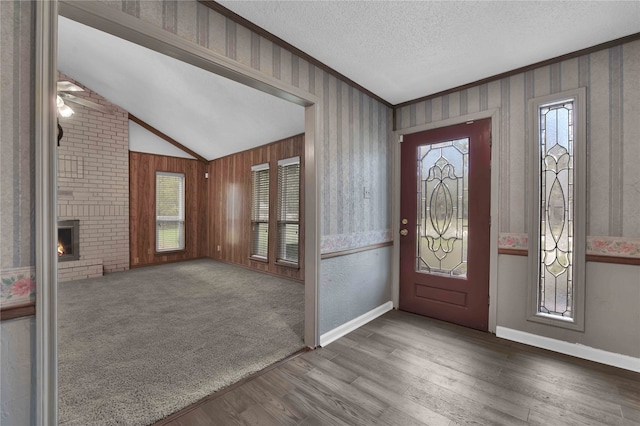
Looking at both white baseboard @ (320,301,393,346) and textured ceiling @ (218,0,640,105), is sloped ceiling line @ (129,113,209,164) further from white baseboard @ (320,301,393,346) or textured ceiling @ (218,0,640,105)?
white baseboard @ (320,301,393,346)

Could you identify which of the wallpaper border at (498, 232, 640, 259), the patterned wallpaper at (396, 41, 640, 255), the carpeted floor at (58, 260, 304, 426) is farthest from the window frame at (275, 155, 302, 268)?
the wallpaper border at (498, 232, 640, 259)

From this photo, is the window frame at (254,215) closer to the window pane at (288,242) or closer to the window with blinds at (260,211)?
the window with blinds at (260,211)

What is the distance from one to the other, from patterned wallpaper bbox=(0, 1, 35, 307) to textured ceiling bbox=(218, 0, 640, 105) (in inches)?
42.8

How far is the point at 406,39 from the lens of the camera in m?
2.19

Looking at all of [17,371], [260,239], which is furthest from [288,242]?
[17,371]

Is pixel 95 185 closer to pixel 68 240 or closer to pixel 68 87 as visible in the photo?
pixel 68 240

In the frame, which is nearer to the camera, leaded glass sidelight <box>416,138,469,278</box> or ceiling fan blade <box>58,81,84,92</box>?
ceiling fan blade <box>58,81,84,92</box>

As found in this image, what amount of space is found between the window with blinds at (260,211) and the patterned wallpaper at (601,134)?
158 inches

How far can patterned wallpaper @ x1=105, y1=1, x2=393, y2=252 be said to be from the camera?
171 cm

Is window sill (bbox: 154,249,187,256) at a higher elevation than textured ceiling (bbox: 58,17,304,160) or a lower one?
lower

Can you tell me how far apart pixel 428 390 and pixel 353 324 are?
1071 mm

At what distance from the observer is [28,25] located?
3.89 feet

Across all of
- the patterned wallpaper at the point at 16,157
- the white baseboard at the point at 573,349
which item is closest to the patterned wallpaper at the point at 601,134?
the white baseboard at the point at 573,349

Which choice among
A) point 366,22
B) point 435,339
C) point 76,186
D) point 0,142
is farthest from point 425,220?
point 76,186
